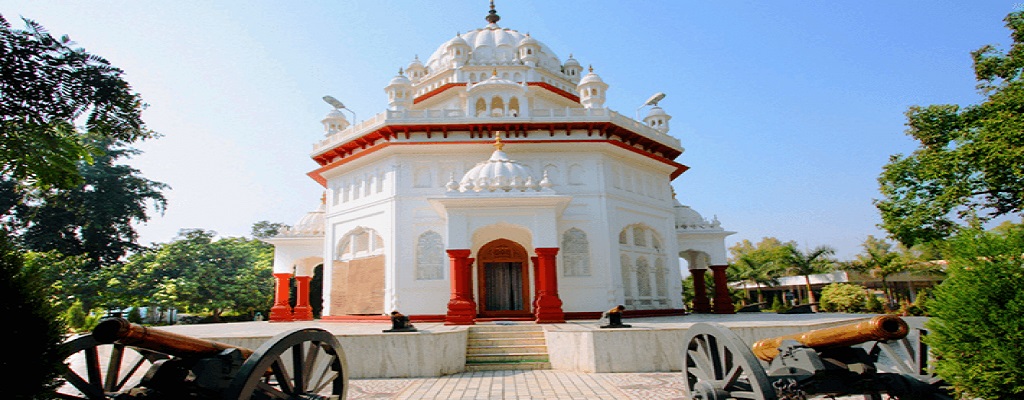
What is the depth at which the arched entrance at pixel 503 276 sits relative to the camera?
61.3ft

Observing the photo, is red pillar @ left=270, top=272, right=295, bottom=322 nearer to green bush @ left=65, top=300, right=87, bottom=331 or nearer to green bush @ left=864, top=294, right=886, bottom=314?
green bush @ left=65, top=300, right=87, bottom=331

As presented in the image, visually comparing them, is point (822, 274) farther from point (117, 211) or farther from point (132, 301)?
point (117, 211)

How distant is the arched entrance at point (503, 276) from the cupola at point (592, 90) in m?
6.24

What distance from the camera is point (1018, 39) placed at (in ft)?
63.6

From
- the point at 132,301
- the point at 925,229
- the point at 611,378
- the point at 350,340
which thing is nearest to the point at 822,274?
the point at 925,229

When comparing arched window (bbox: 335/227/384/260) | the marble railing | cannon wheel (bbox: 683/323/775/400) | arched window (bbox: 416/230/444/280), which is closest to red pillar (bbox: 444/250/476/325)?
arched window (bbox: 416/230/444/280)

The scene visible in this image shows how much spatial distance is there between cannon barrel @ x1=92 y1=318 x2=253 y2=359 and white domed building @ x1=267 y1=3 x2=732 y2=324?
36.6 feet

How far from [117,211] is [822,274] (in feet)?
161

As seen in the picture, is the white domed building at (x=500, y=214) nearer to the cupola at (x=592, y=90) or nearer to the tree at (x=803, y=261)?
the cupola at (x=592, y=90)

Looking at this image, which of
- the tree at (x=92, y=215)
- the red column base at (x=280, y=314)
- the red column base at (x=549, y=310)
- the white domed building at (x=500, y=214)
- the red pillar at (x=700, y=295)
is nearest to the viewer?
the red column base at (x=549, y=310)

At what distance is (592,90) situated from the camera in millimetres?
21219

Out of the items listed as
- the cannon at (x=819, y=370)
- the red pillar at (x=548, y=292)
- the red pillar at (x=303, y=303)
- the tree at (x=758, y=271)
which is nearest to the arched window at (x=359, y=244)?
the red pillar at (x=303, y=303)

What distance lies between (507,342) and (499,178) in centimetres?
530

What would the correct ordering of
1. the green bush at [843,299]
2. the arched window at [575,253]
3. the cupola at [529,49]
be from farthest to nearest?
the green bush at [843,299] → the cupola at [529,49] → the arched window at [575,253]
